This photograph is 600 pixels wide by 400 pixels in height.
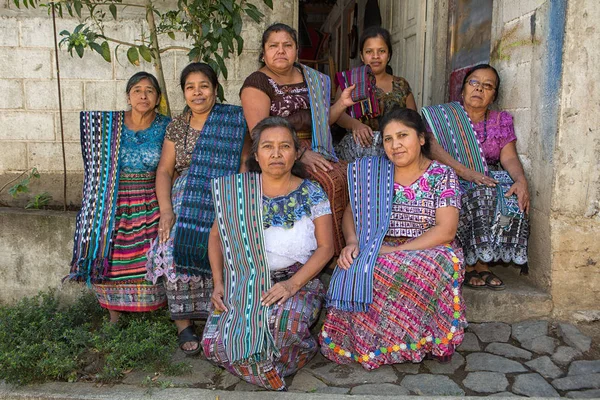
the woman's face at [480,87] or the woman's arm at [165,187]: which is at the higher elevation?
the woman's face at [480,87]

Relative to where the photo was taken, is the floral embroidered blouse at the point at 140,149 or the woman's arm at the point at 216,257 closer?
the woman's arm at the point at 216,257

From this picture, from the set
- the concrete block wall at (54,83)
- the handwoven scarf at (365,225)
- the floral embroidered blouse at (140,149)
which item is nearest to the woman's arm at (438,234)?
the handwoven scarf at (365,225)

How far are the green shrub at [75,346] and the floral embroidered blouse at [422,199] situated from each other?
55.9 inches

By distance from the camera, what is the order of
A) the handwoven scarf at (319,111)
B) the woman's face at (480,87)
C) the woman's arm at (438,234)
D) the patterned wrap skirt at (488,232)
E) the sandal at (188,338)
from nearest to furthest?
1. the woman's arm at (438,234)
2. the sandal at (188,338)
3. the patterned wrap skirt at (488,232)
4. the handwoven scarf at (319,111)
5. the woman's face at (480,87)

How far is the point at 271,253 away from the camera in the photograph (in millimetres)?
3016

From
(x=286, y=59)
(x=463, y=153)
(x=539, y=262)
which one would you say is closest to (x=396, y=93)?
(x=463, y=153)

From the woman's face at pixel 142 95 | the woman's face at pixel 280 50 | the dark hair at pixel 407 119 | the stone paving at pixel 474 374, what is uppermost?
the woman's face at pixel 280 50

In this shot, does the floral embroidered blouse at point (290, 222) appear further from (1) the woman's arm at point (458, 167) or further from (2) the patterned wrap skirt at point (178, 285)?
(1) the woman's arm at point (458, 167)

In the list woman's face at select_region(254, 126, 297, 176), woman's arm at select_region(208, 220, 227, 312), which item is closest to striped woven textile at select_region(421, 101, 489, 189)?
woman's face at select_region(254, 126, 297, 176)

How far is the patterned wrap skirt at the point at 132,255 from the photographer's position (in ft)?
11.3

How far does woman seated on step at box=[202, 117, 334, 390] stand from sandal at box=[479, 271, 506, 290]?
1.11 m

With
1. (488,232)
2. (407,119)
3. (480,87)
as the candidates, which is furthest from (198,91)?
(488,232)

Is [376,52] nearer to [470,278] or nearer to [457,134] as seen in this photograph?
[457,134]

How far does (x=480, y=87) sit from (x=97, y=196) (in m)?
2.57
